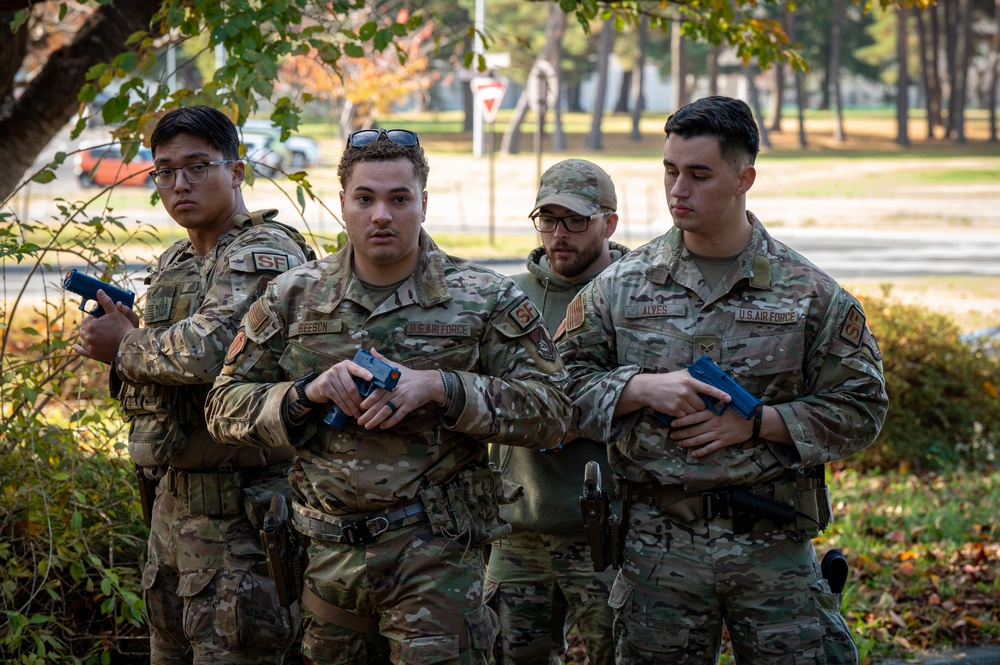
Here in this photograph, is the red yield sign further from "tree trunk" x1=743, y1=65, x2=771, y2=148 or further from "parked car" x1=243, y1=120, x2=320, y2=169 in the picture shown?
"tree trunk" x1=743, y1=65, x2=771, y2=148

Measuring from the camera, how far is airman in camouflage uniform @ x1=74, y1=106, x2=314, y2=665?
11.2 feet

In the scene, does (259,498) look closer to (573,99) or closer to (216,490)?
(216,490)

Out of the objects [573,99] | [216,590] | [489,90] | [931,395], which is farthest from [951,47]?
[216,590]

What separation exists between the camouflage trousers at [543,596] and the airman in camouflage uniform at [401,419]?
0.92 m

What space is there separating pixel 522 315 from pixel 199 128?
51.0 inches

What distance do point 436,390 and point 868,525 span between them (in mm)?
4438

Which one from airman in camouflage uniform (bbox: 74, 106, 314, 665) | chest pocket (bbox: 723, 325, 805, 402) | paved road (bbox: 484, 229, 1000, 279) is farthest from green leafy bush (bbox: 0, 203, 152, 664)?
paved road (bbox: 484, 229, 1000, 279)

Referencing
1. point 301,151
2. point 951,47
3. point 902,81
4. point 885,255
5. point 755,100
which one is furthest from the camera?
point 951,47

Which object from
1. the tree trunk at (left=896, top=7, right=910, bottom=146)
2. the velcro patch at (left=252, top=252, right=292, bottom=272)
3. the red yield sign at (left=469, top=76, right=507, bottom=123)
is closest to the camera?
the velcro patch at (left=252, top=252, right=292, bottom=272)

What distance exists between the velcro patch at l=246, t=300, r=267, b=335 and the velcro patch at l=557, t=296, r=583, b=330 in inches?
36.0

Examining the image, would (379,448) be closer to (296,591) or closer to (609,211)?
(296,591)

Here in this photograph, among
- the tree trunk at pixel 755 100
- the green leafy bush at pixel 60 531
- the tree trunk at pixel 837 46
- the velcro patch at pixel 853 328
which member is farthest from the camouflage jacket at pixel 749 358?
the tree trunk at pixel 837 46

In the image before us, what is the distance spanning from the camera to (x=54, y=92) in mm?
6738

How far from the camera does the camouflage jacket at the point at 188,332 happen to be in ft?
11.0
